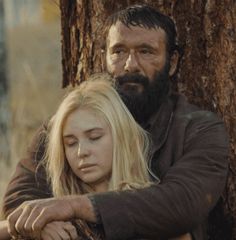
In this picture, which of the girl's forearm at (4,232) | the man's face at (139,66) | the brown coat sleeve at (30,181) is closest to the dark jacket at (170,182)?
the brown coat sleeve at (30,181)

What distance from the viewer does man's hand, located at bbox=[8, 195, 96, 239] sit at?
20.0 ft

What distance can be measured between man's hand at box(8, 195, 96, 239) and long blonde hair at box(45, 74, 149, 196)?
288mm

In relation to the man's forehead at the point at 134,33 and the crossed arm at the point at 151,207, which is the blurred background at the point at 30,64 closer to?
the man's forehead at the point at 134,33

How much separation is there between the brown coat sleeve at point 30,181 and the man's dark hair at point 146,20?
2.39 feet

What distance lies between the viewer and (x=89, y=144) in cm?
629

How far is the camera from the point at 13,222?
6215mm

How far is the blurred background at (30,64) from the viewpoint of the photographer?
15.8m

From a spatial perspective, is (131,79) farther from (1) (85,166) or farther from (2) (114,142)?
(1) (85,166)

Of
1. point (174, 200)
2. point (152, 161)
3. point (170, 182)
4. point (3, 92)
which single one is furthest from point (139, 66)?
point (3, 92)

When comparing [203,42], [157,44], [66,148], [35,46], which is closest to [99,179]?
[66,148]

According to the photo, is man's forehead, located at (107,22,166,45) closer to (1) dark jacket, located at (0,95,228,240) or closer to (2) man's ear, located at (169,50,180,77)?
(2) man's ear, located at (169,50,180,77)

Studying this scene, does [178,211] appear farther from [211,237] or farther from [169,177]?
[211,237]

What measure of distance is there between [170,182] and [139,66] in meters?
0.78

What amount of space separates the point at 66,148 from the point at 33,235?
1.81 ft
